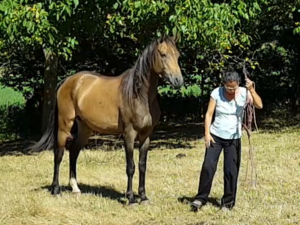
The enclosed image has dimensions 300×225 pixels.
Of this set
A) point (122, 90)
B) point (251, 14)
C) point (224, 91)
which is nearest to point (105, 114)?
point (122, 90)

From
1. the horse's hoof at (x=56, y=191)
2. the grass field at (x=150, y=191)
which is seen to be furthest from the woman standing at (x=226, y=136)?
the horse's hoof at (x=56, y=191)

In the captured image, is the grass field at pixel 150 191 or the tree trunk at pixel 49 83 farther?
the tree trunk at pixel 49 83

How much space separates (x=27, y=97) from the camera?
63.1ft

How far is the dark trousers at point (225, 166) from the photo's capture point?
6.84m

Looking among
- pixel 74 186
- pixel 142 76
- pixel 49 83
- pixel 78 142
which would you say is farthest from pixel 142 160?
pixel 49 83

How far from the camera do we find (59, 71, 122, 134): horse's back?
7590 mm

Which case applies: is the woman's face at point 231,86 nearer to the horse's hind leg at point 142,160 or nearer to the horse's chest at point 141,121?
the horse's chest at point 141,121

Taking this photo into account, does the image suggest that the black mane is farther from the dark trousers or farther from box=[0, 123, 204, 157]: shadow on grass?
box=[0, 123, 204, 157]: shadow on grass

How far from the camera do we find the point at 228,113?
679 centimetres

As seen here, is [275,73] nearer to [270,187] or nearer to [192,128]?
[192,128]

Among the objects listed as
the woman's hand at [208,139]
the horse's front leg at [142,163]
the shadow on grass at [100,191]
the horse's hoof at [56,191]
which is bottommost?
the shadow on grass at [100,191]

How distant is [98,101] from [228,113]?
6.25ft

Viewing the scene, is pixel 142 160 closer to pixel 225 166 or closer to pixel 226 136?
pixel 225 166

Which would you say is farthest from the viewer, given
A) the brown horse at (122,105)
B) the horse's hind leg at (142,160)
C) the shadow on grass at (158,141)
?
the shadow on grass at (158,141)
